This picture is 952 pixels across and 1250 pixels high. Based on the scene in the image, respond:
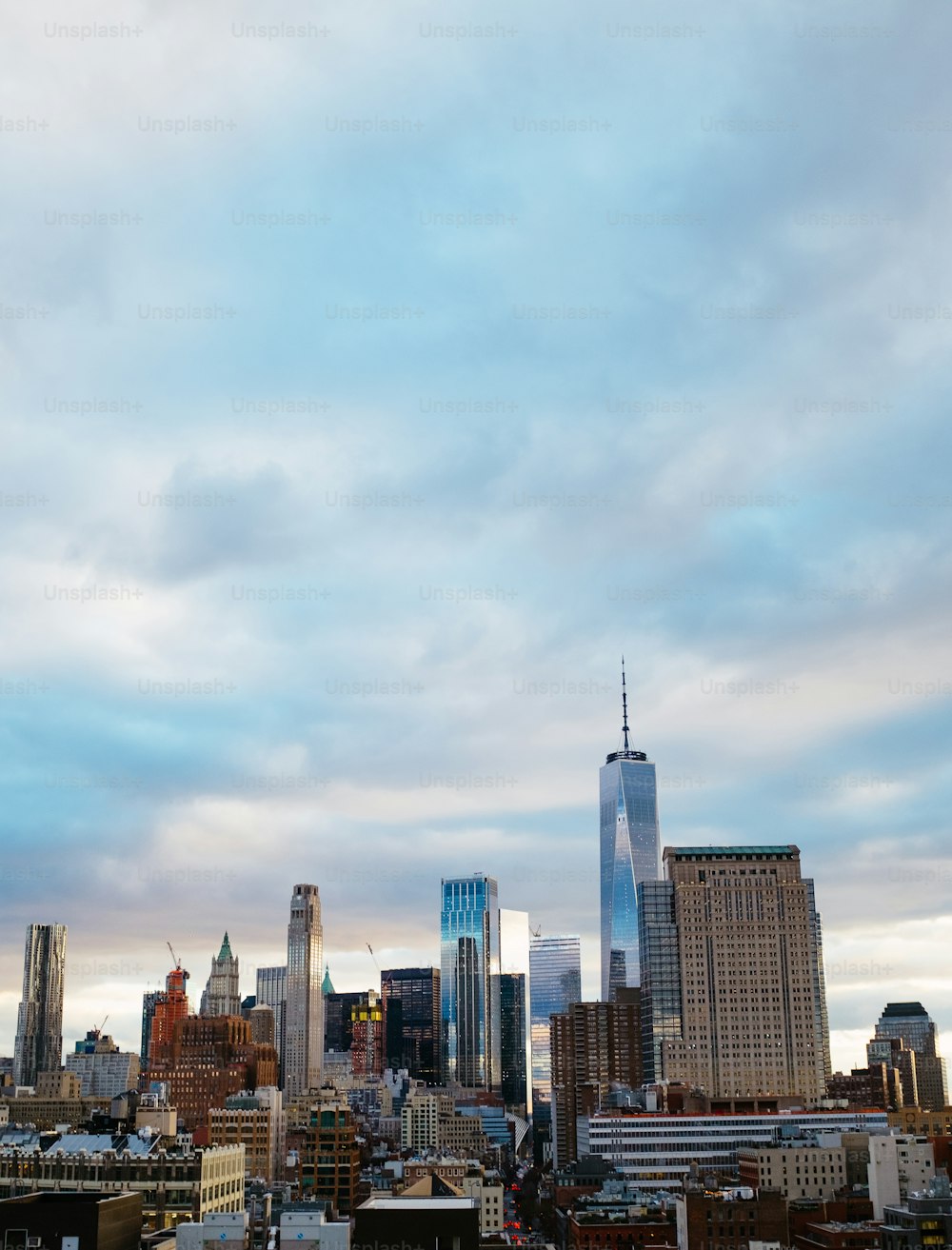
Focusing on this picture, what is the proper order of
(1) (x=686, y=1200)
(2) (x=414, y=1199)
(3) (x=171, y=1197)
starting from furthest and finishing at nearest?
1. (1) (x=686, y=1200)
2. (3) (x=171, y=1197)
3. (2) (x=414, y=1199)

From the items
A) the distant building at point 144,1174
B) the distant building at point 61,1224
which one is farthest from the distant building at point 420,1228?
the distant building at point 144,1174

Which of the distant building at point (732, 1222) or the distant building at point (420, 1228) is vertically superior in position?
the distant building at point (420, 1228)

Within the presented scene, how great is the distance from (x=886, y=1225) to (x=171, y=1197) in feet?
285

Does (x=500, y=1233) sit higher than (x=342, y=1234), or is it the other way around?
(x=342, y=1234)

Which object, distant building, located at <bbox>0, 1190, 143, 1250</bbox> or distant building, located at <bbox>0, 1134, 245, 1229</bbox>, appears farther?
distant building, located at <bbox>0, 1134, 245, 1229</bbox>

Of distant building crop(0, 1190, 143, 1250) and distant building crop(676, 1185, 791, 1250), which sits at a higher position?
distant building crop(0, 1190, 143, 1250)

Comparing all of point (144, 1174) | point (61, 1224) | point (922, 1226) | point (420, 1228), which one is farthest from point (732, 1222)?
point (61, 1224)

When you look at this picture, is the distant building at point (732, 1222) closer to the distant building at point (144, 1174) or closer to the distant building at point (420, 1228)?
the distant building at point (144, 1174)

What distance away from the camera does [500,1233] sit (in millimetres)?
192625

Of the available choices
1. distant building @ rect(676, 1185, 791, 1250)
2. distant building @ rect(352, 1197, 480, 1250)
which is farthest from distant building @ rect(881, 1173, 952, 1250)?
distant building @ rect(352, 1197, 480, 1250)

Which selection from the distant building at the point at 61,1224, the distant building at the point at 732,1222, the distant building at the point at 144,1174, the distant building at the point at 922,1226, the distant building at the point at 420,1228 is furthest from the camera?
the distant building at the point at 732,1222

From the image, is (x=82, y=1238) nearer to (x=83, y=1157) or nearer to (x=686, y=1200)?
(x=83, y=1157)

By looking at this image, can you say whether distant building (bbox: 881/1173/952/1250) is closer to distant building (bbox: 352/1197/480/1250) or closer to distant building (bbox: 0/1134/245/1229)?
distant building (bbox: 352/1197/480/1250)

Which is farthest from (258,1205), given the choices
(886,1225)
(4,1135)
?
(886,1225)
